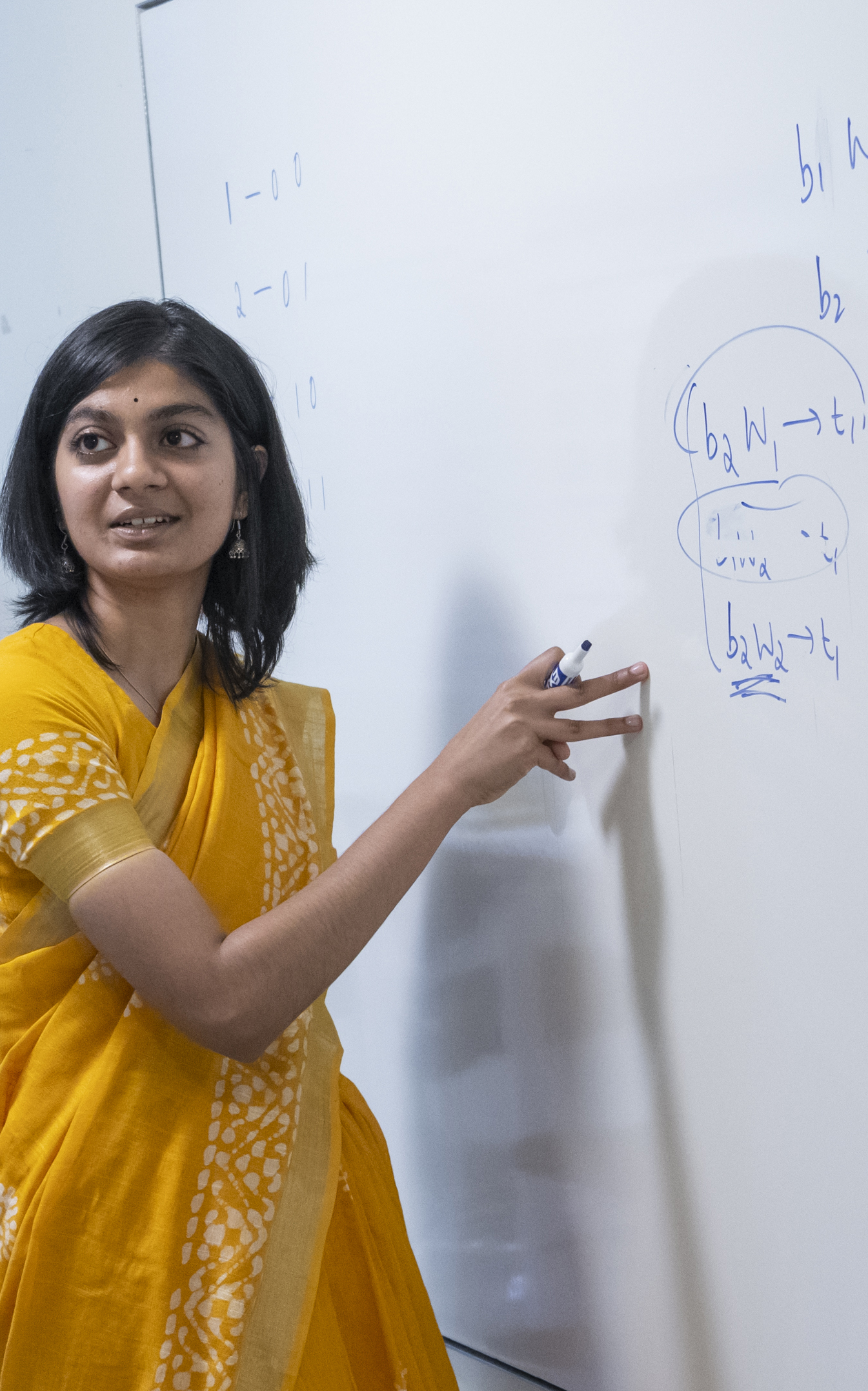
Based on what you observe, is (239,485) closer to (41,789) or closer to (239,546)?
(239,546)

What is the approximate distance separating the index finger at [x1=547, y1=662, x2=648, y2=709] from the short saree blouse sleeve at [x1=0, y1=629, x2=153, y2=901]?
1.01 ft

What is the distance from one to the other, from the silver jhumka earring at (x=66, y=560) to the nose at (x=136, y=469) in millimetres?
99

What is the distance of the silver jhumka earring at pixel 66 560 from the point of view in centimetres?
89

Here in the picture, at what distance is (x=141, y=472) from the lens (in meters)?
0.81

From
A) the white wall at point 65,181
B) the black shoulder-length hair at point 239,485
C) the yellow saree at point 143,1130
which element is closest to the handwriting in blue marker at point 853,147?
the black shoulder-length hair at point 239,485

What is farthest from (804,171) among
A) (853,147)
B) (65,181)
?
(65,181)

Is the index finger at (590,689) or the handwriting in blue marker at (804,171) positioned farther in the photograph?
the index finger at (590,689)

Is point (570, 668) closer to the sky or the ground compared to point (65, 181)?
closer to the ground

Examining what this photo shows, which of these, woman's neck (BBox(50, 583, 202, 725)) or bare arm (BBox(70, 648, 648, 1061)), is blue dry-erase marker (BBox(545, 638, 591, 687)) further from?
woman's neck (BBox(50, 583, 202, 725))

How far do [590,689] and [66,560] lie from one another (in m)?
0.42

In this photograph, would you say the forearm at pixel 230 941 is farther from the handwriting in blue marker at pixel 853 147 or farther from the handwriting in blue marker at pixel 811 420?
the handwriting in blue marker at pixel 853 147

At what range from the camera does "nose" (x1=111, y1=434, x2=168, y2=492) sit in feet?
2.67

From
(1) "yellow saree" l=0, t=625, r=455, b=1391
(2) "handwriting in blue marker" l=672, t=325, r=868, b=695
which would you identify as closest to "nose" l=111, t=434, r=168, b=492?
(1) "yellow saree" l=0, t=625, r=455, b=1391

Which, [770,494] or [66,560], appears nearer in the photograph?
[770,494]
